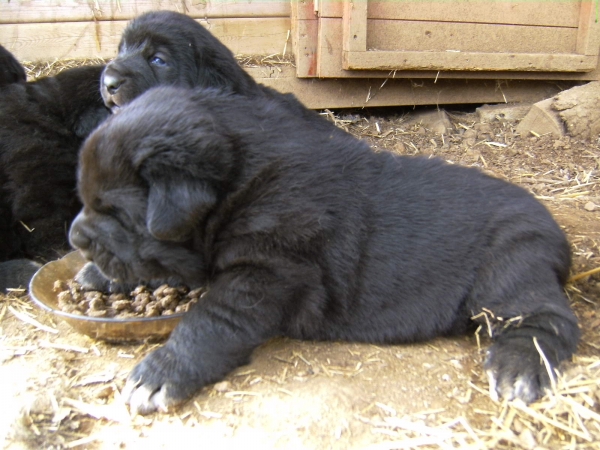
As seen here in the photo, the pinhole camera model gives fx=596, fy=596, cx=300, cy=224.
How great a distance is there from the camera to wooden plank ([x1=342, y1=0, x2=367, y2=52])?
6.74 m

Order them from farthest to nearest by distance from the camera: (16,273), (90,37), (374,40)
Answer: (90,37) < (374,40) < (16,273)

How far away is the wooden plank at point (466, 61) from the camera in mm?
6875

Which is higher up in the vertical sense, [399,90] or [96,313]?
[399,90]

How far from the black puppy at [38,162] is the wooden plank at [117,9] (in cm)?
301

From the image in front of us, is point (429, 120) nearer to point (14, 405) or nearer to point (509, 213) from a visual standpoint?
point (509, 213)

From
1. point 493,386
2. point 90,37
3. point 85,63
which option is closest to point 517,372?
point 493,386

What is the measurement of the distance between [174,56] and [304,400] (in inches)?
119

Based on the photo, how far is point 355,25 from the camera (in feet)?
22.2

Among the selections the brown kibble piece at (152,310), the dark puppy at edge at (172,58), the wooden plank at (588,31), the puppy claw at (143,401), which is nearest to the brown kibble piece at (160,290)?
the brown kibble piece at (152,310)

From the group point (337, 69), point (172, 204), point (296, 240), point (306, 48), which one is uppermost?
point (306, 48)

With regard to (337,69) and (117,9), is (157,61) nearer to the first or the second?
(337,69)

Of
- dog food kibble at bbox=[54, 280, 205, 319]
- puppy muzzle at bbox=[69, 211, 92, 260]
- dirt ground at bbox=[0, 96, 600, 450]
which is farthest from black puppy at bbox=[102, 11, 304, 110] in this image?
dirt ground at bbox=[0, 96, 600, 450]

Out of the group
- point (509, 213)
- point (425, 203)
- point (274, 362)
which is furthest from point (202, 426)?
point (509, 213)

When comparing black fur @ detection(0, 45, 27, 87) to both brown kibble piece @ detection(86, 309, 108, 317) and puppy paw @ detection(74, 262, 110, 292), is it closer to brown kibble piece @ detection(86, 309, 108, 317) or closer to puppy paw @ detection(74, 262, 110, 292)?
puppy paw @ detection(74, 262, 110, 292)
